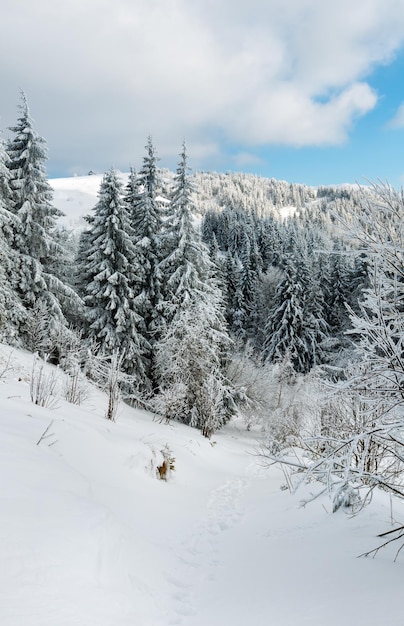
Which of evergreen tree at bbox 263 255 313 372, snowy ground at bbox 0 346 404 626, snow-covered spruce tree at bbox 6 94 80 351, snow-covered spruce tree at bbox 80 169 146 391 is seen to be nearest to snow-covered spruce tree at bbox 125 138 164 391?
snow-covered spruce tree at bbox 80 169 146 391

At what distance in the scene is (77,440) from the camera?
691 cm

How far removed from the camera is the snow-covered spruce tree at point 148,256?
20.9 metres

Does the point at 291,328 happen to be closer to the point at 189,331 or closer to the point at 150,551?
the point at 189,331

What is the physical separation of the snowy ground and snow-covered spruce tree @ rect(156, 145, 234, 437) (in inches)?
406

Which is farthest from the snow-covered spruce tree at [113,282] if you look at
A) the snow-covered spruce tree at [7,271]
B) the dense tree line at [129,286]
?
the snow-covered spruce tree at [7,271]

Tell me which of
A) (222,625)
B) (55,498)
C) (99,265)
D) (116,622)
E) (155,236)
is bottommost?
(222,625)

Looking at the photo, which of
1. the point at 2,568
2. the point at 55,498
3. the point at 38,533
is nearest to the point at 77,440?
the point at 55,498

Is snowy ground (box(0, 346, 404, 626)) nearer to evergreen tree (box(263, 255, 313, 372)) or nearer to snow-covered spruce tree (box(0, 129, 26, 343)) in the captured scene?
snow-covered spruce tree (box(0, 129, 26, 343))

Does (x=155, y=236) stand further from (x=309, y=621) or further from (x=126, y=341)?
(x=309, y=621)

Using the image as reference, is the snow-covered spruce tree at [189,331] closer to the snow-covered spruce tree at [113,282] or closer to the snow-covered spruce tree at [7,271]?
the snow-covered spruce tree at [113,282]

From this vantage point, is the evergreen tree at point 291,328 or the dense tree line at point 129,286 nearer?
the dense tree line at point 129,286

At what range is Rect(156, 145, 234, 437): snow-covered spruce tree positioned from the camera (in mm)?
18697

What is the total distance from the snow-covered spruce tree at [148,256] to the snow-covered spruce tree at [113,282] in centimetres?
60

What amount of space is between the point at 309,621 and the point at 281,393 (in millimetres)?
26816
